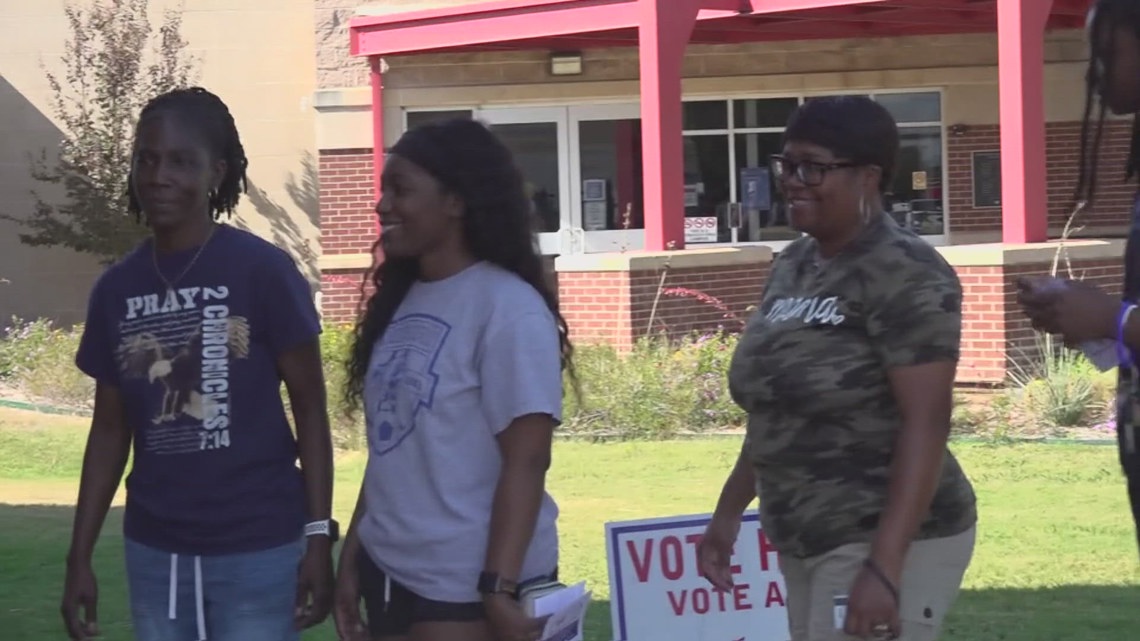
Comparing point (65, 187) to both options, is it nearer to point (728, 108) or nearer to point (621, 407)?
point (728, 108)

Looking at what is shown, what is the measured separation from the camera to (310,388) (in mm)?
3658

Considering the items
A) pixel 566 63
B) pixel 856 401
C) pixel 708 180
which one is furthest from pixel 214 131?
pixel 708 180

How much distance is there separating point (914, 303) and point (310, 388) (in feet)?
4.22

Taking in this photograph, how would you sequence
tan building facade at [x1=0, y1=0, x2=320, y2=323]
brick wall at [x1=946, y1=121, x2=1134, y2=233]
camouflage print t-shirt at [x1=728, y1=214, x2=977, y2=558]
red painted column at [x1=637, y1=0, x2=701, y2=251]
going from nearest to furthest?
1. camouflage print t-shirt at [x1=728, y1=214, x2=977, y2=558]
2. red painted column at [x1=637, y1=0, x2=701, y2=251]
3. brick wall at [x1=946, y1=121, x2=1134, y2=233]
4. tan building facade at [x1=0, y1=0, x2=320, y2=323]

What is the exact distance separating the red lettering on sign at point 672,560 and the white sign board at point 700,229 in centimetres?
1521

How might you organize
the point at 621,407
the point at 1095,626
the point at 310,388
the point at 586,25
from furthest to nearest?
the point at 586,25, the point at 621,407, the point at 1095,626, the point at 310,388

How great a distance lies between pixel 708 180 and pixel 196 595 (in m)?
17.1

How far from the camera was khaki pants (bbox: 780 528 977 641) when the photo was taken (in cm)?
336

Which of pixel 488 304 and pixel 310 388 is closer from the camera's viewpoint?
pixel 488 304

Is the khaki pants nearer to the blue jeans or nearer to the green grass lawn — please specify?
the blue jeans

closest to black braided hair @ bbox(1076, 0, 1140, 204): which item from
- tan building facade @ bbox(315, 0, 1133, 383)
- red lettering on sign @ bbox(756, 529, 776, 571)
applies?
red lettering on sign @ bbox(756, 529, 776, 571)

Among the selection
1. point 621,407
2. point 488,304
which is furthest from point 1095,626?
point 621,407

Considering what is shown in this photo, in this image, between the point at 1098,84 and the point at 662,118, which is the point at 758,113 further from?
the point at 1098,84

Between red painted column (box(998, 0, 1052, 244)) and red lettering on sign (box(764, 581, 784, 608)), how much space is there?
33.5ft
